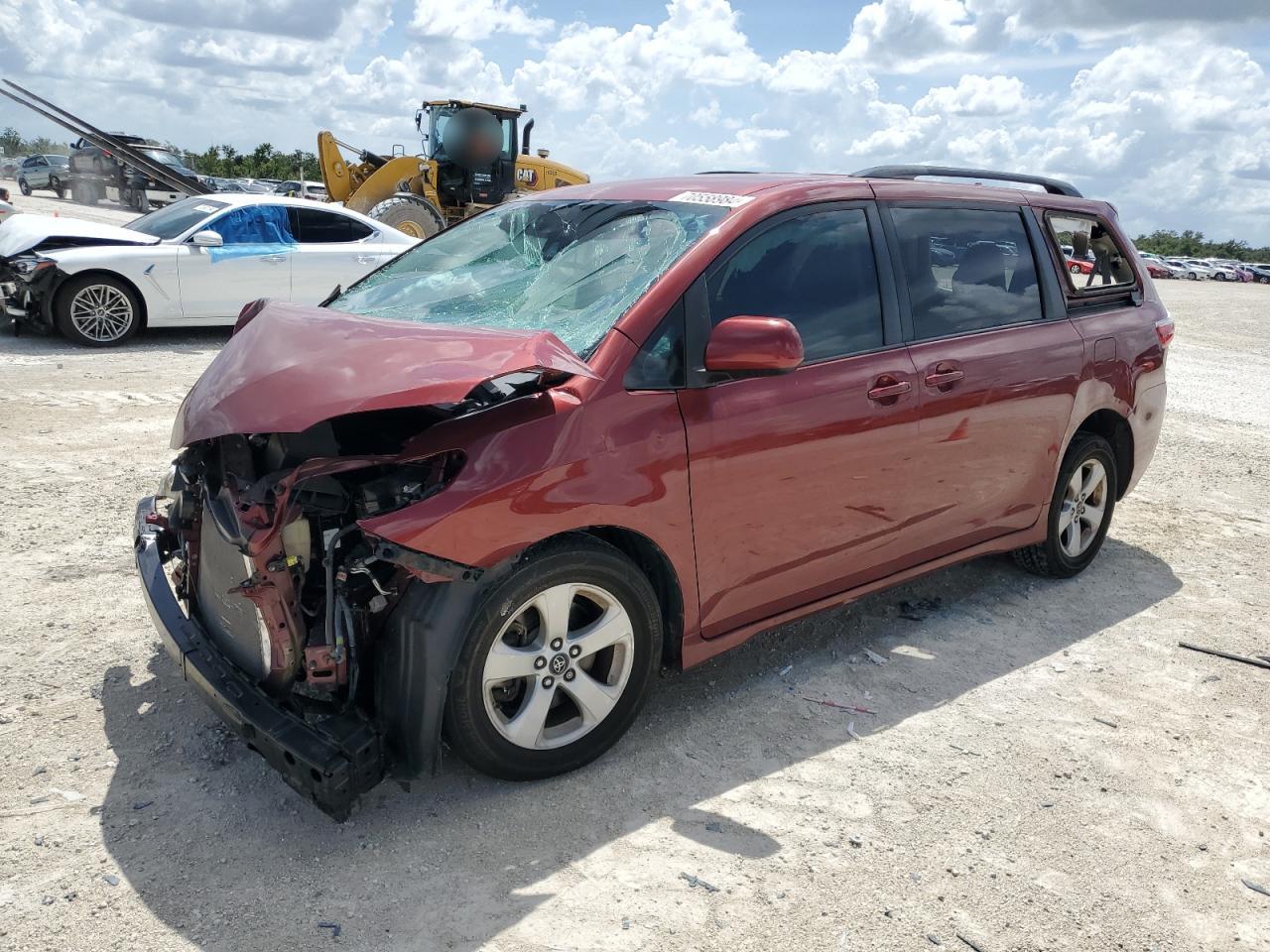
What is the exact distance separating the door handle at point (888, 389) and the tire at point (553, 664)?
121 cm

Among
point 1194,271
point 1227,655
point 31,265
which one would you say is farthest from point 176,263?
point 1194,271

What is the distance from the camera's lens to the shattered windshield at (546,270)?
11.4 feet

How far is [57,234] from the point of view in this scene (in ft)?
32.5

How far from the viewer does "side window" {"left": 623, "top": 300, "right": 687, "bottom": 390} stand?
3.26m

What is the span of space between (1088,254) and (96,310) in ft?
29.0

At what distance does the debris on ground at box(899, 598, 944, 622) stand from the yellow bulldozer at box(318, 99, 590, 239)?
12.9 meters

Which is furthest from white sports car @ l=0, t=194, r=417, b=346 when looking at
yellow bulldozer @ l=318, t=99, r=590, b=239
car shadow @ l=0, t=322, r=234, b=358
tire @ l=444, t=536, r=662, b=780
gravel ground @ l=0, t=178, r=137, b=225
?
gravel ground @ l=0, t=178, r=137, b=225

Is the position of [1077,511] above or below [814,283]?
below

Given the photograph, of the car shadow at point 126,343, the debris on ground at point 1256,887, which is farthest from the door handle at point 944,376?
the car shadow at point 126,343

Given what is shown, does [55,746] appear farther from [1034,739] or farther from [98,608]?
[1034,739]

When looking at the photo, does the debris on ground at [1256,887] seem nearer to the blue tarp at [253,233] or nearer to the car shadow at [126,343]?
the car shadow at [126,343]

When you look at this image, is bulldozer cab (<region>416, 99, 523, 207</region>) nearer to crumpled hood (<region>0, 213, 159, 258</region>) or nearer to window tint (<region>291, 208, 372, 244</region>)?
window tint (<region>291, 208, 372, 244</region>)

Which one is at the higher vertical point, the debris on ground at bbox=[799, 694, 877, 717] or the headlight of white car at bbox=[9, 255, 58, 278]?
the headlight of white car at bbox=[9, 255, 58, 278]

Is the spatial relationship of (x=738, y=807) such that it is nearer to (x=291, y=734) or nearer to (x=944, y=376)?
(x=291, y=734)
